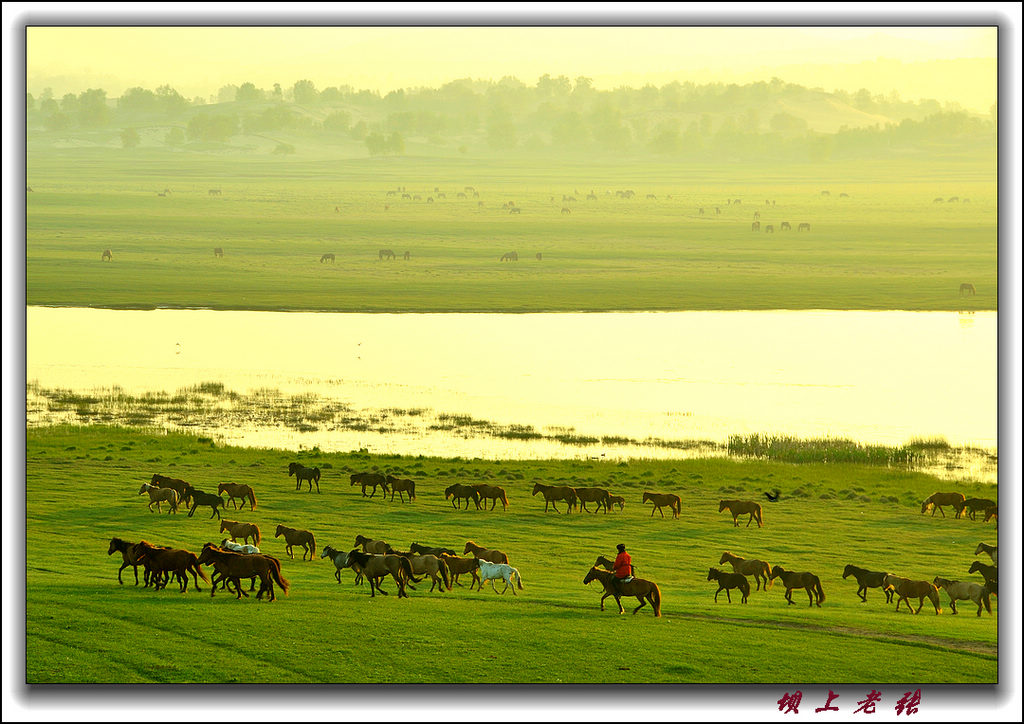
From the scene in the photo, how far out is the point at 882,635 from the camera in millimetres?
24594

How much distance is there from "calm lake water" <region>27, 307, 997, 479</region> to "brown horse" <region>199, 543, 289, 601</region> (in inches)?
964

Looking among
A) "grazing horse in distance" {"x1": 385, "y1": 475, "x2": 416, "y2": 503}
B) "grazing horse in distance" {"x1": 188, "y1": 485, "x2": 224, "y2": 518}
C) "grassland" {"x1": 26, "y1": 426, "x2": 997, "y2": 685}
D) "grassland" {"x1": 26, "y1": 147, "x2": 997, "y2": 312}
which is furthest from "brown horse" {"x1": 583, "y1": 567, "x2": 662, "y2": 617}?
"grassland" {"x1": 26, "y1": 147, "x2": 997, "y2": 312}

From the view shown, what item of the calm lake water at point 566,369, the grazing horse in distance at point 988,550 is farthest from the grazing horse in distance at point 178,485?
the grazing horse in distance at point 988,550

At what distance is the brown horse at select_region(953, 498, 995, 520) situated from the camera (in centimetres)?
3925

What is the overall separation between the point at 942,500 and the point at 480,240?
314ft

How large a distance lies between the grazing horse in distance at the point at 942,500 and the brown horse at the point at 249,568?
23266 mm

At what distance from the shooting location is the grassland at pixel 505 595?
71.9 ft

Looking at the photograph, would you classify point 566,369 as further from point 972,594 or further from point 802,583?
point 972,594

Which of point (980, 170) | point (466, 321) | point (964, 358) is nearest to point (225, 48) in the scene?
point (466, 321)

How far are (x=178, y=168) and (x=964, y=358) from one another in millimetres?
134452

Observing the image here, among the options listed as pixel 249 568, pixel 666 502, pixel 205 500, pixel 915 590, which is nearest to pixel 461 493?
pixel 666 502

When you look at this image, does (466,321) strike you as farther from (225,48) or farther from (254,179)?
(254,179)

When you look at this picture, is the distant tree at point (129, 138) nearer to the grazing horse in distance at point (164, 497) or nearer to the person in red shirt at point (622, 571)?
the grazing horse in distance at point (164, 497)

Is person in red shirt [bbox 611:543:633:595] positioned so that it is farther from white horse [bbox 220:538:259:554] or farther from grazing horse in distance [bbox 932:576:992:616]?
grazing horse in distance [bbox 932:576:992:616]
